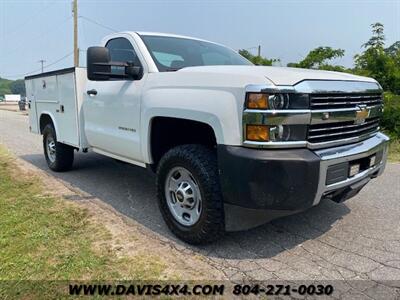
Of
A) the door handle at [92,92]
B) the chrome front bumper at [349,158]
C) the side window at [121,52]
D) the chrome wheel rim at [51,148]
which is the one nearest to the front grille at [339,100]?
the chrome front bumper at [349,158]

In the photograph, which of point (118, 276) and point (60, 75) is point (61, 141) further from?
point (118, 276)

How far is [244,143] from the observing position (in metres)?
2.66

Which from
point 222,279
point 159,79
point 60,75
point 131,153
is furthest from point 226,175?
point 60,75

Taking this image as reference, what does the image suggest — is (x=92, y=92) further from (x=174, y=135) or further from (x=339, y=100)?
(x=339, y=100)

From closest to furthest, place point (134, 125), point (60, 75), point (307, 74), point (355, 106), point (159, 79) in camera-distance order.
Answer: point (307, 74)
point (355, 106)
point (159, 79)
point (134, 125)
point (60, 75)

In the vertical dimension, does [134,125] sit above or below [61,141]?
above

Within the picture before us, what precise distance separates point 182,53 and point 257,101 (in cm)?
180

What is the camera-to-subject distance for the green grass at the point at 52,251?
106 inches

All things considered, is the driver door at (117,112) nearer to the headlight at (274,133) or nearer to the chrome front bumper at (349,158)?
the headlight at (274,133)

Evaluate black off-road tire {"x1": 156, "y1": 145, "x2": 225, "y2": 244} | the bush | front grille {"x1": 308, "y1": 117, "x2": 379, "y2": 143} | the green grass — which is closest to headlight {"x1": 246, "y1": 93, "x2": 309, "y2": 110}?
front grille {"x1": 308, "y1": 117, "x2": 379, "y2": 143}

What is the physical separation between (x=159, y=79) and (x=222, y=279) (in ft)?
6.32

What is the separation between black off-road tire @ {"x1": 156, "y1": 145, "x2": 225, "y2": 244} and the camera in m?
2.96

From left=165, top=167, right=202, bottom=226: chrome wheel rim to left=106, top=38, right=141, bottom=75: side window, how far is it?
134 centimetres

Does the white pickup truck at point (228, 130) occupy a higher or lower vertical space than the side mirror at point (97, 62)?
lower
